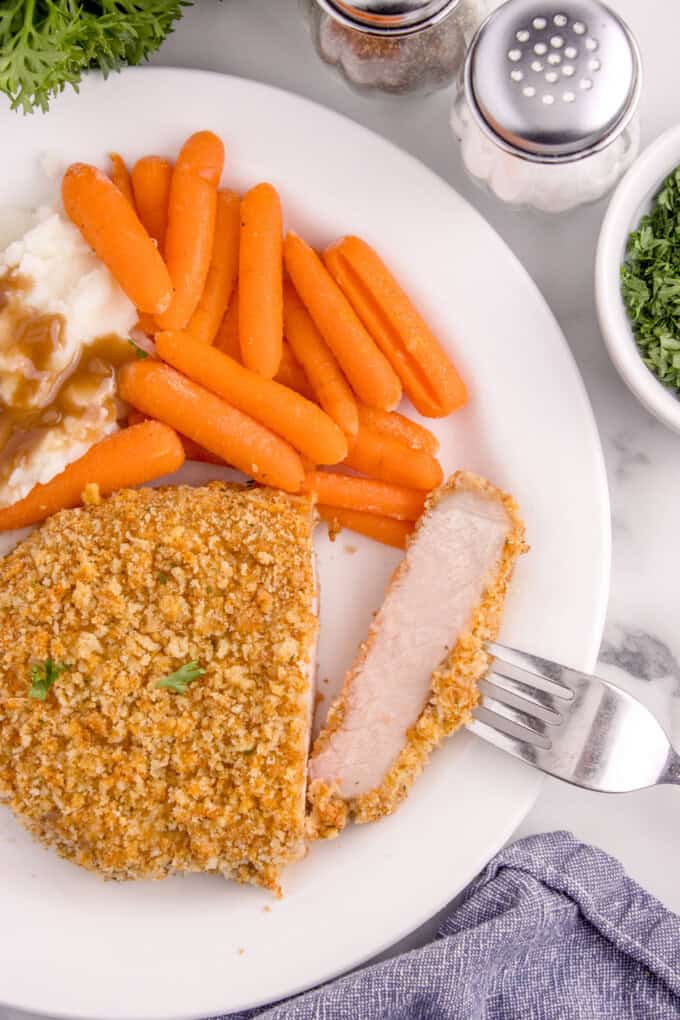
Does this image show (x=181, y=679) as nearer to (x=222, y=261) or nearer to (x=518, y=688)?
(x=518, y=688)

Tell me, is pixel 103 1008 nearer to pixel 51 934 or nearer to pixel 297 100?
pixel 51 934

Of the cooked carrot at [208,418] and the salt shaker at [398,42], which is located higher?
the salt shaker at [398,42]

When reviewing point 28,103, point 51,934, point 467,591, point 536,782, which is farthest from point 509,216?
point 51,934

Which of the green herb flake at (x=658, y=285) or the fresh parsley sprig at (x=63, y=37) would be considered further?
the green herb flake at (x=658, y=285)

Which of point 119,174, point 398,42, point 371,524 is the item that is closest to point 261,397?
point 371,524

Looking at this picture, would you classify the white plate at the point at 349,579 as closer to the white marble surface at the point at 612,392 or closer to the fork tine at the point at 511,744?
the fork tine at the point at 511,744

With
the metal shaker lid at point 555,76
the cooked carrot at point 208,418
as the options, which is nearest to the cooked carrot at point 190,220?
the cooked carrot at point 208,418

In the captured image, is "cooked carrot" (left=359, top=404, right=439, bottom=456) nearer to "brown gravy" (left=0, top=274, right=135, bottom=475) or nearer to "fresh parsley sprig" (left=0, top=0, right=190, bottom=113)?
"brown gravy" (left=0, top=274, right=135, bottom=475)
